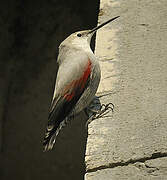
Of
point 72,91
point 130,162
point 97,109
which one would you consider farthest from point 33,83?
point 130,162

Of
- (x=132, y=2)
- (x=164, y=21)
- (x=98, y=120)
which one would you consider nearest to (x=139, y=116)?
(x=98, y=120)

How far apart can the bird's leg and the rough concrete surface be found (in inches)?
1.2

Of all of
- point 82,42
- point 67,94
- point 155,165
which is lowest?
point 155,165

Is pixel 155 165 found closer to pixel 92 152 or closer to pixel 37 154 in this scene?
pixel 92 152

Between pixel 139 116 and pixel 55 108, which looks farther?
pixel 55 108

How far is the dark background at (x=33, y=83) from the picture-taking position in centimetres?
561

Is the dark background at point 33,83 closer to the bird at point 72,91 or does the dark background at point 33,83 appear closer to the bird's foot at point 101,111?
the bird at point 72,91

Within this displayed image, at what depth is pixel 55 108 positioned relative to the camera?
3633 millimetres

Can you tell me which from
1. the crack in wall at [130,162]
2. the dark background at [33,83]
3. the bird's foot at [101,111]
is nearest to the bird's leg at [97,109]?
the bird's foot at [101,111]

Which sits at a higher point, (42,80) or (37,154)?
(42,80)

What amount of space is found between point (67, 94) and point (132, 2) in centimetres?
83

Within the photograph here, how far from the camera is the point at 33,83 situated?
587 cm

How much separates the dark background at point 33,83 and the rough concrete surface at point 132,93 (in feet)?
5.75

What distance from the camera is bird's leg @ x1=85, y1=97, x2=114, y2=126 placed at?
11.3ft
